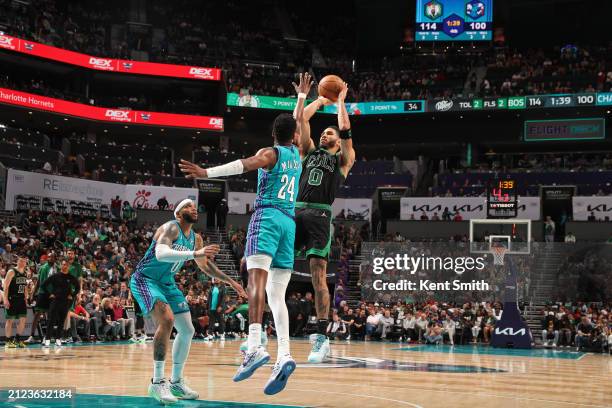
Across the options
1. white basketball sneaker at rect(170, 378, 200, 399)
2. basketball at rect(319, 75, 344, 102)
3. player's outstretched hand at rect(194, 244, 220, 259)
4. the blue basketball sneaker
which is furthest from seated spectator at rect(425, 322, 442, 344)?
the blue basketball sneaker

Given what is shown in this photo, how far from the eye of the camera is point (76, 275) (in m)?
18.0

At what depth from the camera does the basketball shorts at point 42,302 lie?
17344 millimetres

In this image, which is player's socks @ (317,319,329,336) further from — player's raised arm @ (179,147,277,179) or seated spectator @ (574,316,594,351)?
seated spectator @ (574,316,594,351)

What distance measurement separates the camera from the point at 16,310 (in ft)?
55.1

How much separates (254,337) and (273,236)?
3.25ft

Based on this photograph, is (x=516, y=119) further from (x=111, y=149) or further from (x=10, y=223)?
(x=10, y=223)

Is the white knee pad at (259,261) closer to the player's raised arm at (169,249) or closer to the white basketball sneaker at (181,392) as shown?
the player's raised arm at (169,249)

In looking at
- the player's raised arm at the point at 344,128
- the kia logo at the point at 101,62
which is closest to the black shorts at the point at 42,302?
the player's raised arm at the point at 344,128

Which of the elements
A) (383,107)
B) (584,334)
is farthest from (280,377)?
(383,107)

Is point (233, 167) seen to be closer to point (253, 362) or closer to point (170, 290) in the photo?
point (253, 362)

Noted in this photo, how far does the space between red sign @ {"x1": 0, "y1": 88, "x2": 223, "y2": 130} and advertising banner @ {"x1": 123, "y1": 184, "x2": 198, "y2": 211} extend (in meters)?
6.72

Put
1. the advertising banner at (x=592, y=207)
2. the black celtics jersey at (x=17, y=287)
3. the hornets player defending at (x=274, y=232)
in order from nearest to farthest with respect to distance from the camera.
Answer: the hornets player defending at (x=274, y=232), the black celtics jersey at (x=17, y=287), the advertising banner at (x=592, y=207)

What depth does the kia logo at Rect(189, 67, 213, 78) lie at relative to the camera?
1750 inches

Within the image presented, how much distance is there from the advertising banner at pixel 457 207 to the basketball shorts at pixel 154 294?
30.4m
